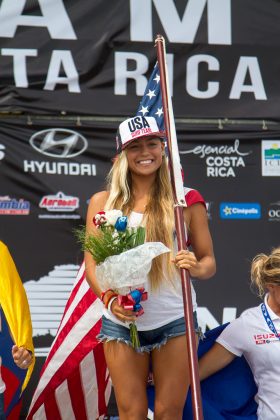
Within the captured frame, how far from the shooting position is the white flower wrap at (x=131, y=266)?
10.1 feet

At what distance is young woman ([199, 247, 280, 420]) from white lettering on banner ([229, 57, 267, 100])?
187cm

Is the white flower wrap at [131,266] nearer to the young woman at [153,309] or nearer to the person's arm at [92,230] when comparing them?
the young woman at [153,309]

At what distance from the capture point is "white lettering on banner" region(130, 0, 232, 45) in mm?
5301

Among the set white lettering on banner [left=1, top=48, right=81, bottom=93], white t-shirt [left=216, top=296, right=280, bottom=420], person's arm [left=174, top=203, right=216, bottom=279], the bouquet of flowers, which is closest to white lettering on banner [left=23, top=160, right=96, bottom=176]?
white lettering on banner [left=1, top=48, right=81, bottom=93]

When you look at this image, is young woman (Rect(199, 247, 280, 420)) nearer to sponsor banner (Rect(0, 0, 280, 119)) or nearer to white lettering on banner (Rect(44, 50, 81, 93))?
sponsor banner (Rect(0, 0, 280, 119))

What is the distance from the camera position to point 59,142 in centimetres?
527

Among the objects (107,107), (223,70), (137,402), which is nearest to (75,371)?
(137,402)

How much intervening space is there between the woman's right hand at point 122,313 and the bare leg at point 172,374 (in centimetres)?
23

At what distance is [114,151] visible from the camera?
5.32m

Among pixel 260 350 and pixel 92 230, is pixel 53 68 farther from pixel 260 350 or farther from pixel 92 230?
pixel 260 350

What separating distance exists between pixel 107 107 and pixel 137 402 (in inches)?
98.8

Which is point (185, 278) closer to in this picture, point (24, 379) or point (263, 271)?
point (263, 271)

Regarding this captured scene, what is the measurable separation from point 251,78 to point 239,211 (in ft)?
3.03

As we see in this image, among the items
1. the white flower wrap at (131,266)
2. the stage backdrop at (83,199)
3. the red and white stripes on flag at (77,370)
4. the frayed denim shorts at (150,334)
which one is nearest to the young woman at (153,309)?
the frayed denim shorts at (150,334)
